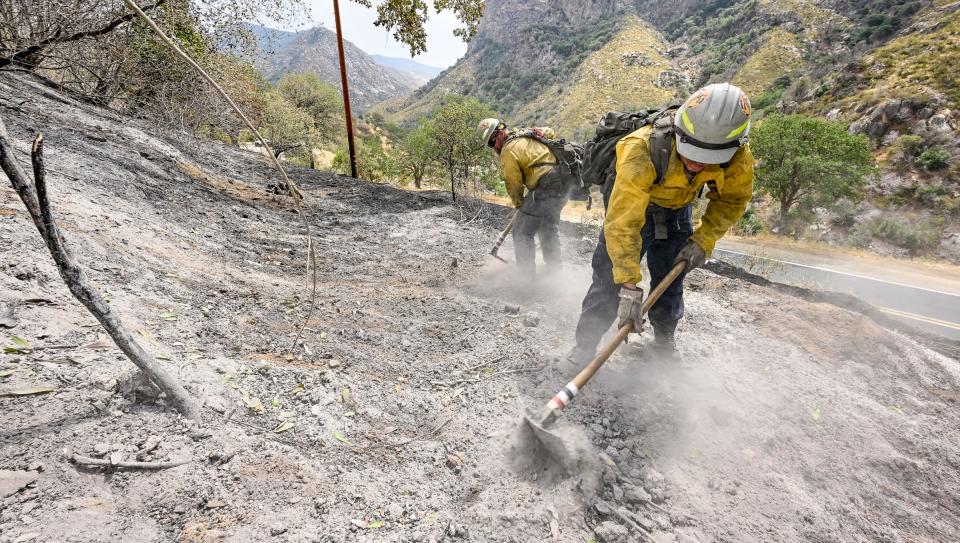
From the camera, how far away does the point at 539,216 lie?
4488 mm

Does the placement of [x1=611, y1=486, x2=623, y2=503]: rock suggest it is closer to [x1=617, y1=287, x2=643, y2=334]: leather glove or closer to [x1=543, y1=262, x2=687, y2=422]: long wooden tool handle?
[x1=543, y1=262, x2=687, y2=422]: long wooden tool handle

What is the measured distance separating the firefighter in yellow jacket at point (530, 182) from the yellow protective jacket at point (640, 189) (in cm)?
183

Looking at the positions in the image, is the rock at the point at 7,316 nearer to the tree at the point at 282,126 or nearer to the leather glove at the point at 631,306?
the leather glove at the point at 631,306

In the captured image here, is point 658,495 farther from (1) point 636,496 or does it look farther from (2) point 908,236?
(2) point 908,236

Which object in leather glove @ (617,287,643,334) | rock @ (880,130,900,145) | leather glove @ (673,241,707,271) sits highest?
rock @ (880,130,900,145)

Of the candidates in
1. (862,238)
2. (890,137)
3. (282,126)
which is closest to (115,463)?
(282,126)

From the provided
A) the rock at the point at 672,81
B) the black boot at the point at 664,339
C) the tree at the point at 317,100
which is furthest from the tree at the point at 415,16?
the rock at the point at 672,81

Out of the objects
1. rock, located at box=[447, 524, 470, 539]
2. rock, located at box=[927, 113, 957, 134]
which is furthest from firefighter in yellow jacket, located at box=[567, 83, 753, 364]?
rock, located at box=[927, 113, 957, 134]

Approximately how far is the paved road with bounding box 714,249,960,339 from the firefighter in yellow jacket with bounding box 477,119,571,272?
3932 mm

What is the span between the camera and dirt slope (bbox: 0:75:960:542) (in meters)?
1.67

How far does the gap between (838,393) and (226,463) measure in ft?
12.9

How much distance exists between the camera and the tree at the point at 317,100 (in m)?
27.5

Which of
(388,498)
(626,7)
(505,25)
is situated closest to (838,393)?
(388,498)

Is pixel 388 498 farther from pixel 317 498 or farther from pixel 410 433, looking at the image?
pixel 410 433
